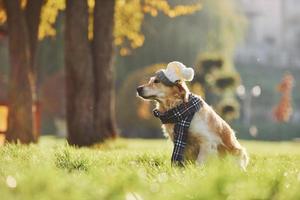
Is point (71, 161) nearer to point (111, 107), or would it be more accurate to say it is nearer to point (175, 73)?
point (175, 73)

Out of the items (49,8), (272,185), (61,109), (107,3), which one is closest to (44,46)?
(61,109)

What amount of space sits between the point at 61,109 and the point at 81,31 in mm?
32140

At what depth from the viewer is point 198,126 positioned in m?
8.84

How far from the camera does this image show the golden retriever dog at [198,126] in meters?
8.84

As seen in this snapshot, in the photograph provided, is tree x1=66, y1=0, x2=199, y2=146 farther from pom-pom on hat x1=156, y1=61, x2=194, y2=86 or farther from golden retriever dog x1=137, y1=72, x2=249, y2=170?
pom-pom on hat x1=156, y1=61, x2=194, y2=86

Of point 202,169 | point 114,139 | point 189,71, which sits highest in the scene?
point 189,71

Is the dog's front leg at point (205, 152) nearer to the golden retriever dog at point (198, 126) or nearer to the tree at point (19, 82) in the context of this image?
the golden retriever dog at point (198, 126)

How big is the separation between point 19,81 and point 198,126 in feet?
29.5

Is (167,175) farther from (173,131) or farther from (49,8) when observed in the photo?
(49,8)

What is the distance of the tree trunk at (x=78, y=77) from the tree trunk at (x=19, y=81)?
891 mm

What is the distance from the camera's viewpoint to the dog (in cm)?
883

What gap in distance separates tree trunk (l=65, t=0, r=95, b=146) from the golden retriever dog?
7.73 meters

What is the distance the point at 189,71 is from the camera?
8.80m

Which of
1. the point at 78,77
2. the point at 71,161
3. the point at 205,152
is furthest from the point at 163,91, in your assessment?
the point at 78,77
